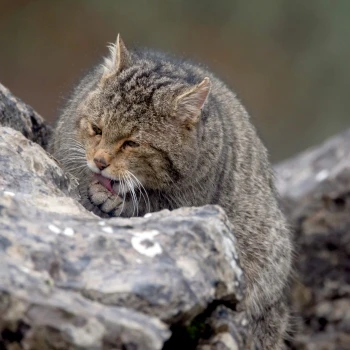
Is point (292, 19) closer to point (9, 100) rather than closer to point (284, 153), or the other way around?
point (284, 153)

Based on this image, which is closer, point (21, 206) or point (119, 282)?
point (119, 282)

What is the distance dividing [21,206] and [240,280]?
1.04m

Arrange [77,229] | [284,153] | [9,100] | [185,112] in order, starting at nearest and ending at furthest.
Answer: [77,229]
[185,112]
[9,100]
[284,153]

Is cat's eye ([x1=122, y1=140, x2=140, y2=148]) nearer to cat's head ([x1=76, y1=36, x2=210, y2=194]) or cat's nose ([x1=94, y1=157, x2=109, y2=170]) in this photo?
cat's head ([x1=76, y1=36, x2=210, y2=194])

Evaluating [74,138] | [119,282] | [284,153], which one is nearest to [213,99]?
[74,138]

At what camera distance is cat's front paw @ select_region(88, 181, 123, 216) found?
207 inches

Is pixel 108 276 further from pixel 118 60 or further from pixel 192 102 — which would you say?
pixel 118 60

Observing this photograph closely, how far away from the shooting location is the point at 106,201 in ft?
17.3

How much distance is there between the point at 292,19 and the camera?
15852mm

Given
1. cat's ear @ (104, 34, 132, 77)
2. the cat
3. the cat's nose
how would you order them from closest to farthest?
1. the cat's nose
2. the cat
3. cat's ear @ (104, 34, 132, 77)

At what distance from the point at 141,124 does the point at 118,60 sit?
0.53 meters

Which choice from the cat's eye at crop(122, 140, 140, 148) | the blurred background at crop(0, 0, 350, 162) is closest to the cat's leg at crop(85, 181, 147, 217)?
the cat's eye at crop(122, 140, 140, 148)

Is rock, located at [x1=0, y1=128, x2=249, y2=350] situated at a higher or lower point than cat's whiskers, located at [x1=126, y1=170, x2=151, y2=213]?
lower

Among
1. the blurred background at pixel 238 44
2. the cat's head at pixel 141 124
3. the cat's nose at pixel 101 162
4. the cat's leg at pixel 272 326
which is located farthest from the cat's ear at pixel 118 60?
the blurred background at pixel 238 44
